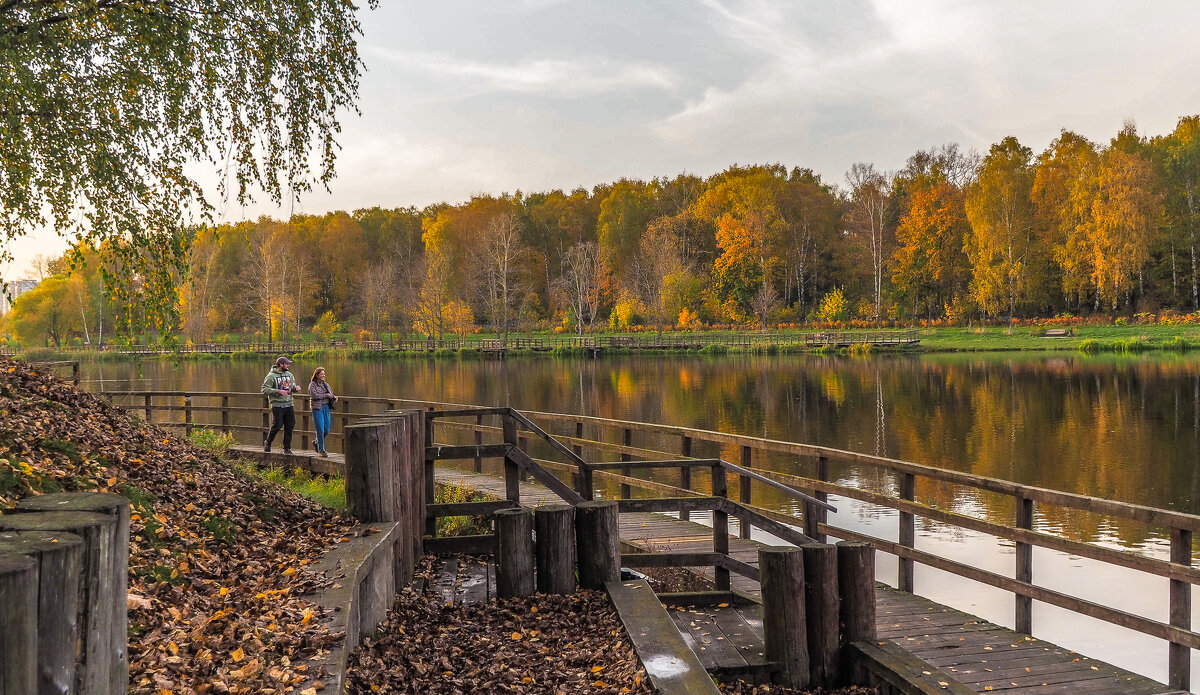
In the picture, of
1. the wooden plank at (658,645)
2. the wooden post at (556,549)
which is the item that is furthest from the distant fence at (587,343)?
the wooden plank at (658,645)

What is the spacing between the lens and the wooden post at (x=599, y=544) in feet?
21.8

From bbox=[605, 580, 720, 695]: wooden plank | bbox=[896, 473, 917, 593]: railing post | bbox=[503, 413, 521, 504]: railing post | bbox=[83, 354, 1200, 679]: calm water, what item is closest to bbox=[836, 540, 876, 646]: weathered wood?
bbox=[605, 580, 720, 695]: wooden plank

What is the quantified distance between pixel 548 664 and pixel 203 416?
118 feet

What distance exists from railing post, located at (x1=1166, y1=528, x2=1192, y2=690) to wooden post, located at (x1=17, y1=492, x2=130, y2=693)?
6556 millimetres

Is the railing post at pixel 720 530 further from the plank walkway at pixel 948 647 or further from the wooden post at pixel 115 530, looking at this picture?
the wooden post at pixel 115 530

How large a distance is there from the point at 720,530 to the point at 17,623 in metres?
6.44

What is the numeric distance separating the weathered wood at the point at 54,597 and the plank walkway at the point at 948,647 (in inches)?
192

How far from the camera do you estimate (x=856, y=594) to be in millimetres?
6234

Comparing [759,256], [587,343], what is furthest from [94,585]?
[759,256]

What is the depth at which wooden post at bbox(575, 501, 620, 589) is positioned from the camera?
663 cm

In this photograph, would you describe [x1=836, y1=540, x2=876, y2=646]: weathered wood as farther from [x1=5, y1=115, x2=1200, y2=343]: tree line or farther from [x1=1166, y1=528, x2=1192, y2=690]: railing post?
[x1=5, y1=115, x2=1200, y2=343]: tree line

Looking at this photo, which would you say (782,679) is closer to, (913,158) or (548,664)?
(548,664)

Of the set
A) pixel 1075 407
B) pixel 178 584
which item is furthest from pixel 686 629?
pixel 1075 407

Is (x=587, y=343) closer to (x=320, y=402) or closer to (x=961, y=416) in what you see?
(x=961, y=416)
